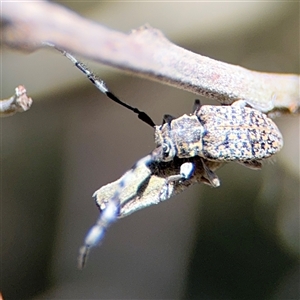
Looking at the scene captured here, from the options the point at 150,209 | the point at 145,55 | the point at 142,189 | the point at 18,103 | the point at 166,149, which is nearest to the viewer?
the point at 145,55

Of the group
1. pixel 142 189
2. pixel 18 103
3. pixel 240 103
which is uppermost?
pixel 240 103

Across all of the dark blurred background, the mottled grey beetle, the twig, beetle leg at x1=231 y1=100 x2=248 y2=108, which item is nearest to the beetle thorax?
the mottled grey beetle

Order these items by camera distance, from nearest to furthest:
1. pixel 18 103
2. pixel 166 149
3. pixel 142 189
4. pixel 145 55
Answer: pixel 145 55 → pixel 18 103 → pixel 142 189 → pixel 166 149

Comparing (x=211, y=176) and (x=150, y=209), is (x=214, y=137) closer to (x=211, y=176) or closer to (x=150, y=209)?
(x=211, y=176)

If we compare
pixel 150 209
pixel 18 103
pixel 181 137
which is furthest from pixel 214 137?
pixel 150 209

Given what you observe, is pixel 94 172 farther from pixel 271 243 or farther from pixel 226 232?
pixel 271 243

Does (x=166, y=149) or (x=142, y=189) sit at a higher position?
(x=166, y=149)

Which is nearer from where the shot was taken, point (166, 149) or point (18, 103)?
point (18, 103)

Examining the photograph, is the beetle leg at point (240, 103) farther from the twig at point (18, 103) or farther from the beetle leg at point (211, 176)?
the twig at point (18, 103)
